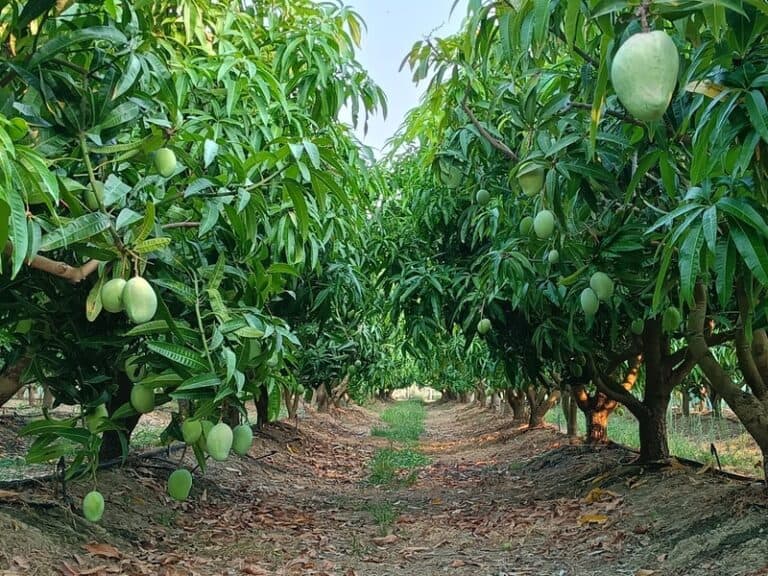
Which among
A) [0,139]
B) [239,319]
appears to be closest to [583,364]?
[239,319]

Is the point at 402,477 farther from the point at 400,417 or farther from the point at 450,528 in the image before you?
the point at 400,417

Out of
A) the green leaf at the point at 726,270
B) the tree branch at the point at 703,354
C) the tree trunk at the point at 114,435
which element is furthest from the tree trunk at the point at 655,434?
the green leaf at the point at 726,270

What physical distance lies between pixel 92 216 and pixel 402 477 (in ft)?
20.0

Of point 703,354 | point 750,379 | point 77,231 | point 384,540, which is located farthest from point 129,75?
point 384,540

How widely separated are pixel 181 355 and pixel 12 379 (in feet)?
3.16

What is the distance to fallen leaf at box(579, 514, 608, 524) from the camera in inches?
155

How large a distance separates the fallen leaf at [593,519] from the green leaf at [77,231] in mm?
3380

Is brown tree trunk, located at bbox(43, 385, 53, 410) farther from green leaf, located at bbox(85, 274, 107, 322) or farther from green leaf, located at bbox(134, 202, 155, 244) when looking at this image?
green leaf, located at bbox(134, 202, 155, 244)

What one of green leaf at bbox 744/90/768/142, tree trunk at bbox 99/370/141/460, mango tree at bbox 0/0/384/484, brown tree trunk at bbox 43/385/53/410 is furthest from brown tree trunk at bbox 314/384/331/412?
green leaf at bbox 744/90/768/142

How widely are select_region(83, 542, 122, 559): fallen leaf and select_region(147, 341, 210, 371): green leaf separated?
5.34 feet

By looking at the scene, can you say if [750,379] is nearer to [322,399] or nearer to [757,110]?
[757,110]

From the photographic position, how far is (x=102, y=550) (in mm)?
3010

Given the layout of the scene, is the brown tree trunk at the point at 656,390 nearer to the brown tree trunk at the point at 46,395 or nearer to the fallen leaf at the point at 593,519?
the fallen leaf at the point at 593,519

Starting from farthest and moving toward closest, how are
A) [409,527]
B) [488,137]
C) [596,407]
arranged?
1. [596,407]
2. [409,527]
3. [488,137]
